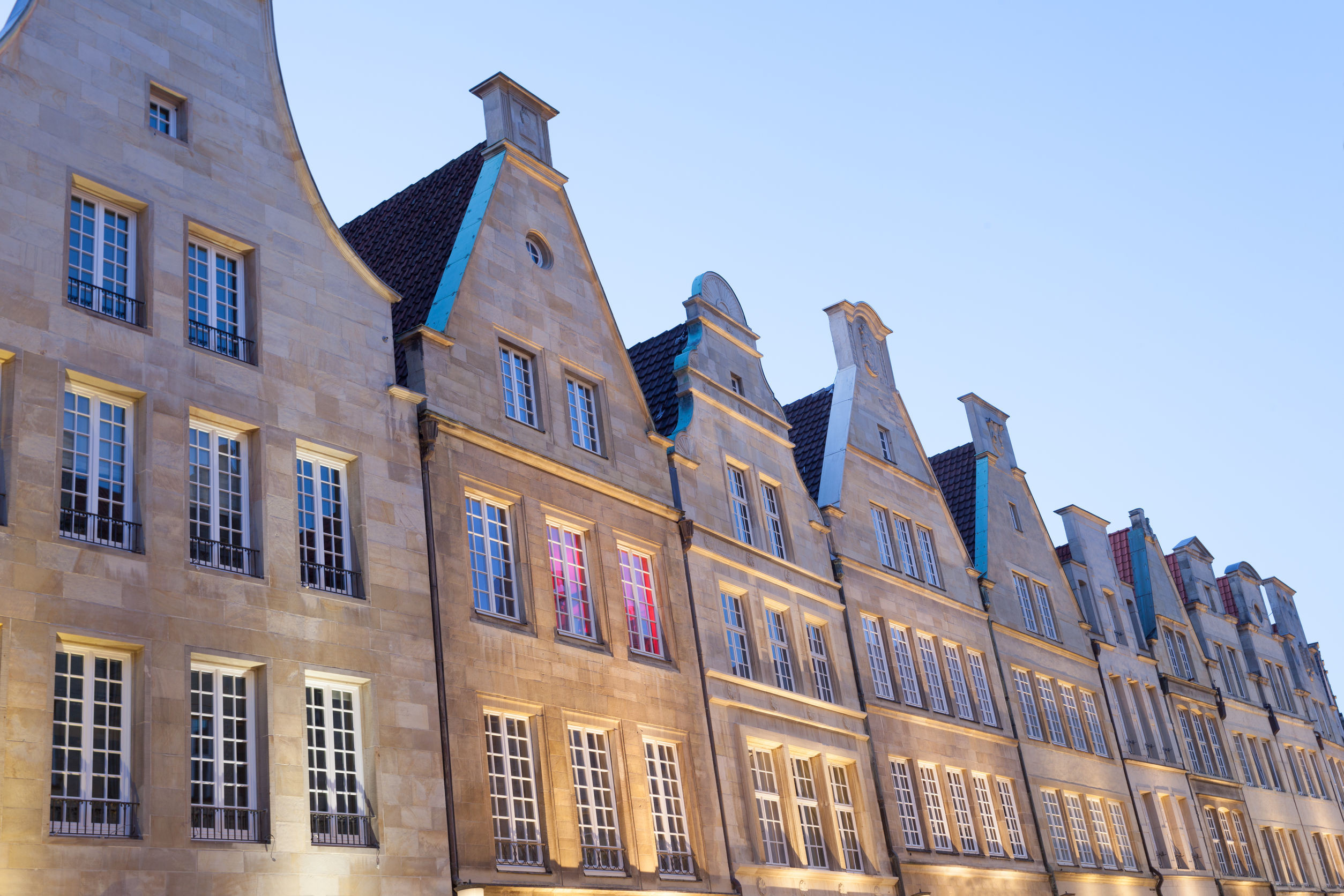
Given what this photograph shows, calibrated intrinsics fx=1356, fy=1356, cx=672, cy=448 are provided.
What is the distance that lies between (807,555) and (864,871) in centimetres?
658

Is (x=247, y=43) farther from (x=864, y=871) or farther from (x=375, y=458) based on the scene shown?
(x=864, y=871)

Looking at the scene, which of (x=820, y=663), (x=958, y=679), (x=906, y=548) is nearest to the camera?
(x=820, y=663)

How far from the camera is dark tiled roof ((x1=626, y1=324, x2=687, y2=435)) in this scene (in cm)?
2764

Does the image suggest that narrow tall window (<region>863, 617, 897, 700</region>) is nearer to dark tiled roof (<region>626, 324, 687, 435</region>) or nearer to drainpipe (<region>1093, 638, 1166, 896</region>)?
dark tiled roof (<region>626, 324, 687, 435</region>)

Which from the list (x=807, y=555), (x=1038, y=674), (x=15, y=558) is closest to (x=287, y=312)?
(x=15, y=558)

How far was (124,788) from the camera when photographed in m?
14.2

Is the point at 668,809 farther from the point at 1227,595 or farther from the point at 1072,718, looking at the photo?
the point at 1227,595

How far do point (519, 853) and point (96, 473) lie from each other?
7.58m

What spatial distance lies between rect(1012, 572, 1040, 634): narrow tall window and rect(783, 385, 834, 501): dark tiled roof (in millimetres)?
7893

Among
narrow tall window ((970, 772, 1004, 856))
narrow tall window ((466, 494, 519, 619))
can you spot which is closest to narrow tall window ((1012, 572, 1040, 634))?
narrow tall window ((970, 772, 1004, 856))

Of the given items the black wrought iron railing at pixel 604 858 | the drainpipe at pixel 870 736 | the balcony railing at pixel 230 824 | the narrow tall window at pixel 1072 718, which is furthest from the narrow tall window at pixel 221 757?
the narrow tall window at pixel 1072 718

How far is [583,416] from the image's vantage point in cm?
2400

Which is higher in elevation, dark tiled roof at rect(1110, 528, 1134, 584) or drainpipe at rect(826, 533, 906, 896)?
dark tiled roof at rect(1110, 528, 1134, 584)

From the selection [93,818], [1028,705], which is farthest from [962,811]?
[93,818]
